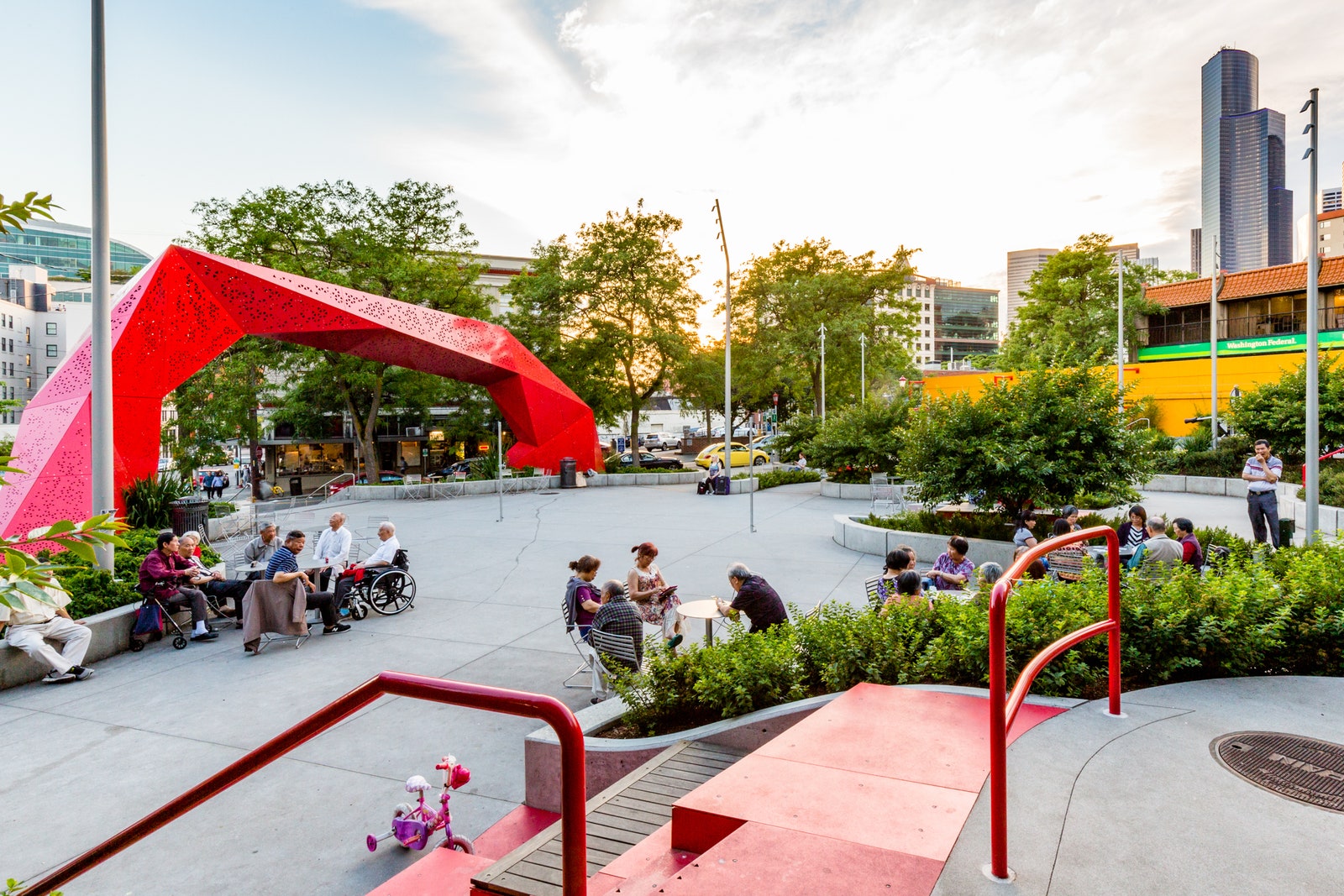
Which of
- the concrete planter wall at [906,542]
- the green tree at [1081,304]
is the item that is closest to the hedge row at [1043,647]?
the concrete planter wall at [906,542]

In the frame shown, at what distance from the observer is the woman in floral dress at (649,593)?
7812mm

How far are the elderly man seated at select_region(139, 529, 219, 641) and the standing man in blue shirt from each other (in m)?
15.2

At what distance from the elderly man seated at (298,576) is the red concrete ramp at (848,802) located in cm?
709

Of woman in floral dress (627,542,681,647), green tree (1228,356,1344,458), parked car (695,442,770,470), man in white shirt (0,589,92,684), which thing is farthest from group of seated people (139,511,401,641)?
parked car (695,442,770,470)

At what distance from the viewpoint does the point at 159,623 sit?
904 cm

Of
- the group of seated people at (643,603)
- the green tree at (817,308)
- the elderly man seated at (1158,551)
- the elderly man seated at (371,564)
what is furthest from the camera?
the green tree at (817,308)

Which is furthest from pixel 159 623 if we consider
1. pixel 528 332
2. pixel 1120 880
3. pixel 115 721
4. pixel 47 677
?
pixel 528 332

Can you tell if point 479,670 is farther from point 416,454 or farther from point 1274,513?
point 416,454

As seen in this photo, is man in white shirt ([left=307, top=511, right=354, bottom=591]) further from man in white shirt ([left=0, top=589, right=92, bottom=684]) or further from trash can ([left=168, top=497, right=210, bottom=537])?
trash can ([left=168, top=497, right=210, bottom=537])

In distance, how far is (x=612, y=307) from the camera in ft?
108

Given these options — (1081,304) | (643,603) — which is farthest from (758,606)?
(1081,304)

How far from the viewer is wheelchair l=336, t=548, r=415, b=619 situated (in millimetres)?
10047

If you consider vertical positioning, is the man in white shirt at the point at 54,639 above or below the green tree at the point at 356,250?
below

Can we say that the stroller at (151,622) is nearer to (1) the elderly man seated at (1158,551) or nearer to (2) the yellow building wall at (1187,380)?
(1) the elderly man seated at (1158,551)
